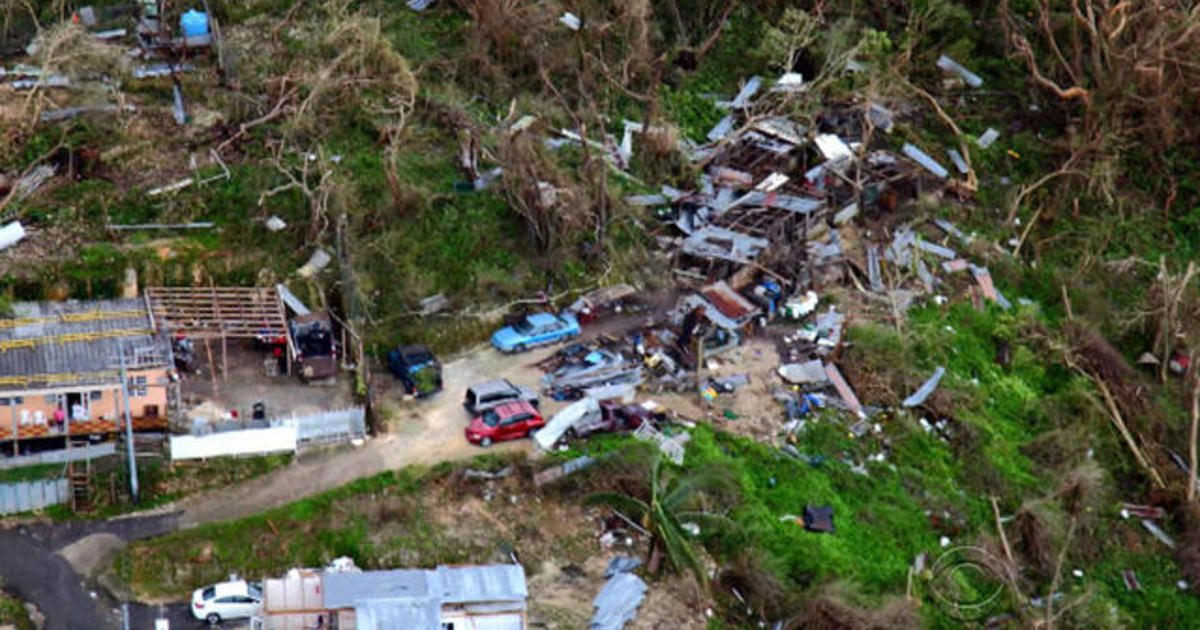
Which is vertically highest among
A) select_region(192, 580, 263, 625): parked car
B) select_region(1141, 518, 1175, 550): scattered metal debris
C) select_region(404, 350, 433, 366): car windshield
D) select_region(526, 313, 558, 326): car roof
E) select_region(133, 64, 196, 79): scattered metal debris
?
select_region(133, 64, 196, 79): scattered metal debris

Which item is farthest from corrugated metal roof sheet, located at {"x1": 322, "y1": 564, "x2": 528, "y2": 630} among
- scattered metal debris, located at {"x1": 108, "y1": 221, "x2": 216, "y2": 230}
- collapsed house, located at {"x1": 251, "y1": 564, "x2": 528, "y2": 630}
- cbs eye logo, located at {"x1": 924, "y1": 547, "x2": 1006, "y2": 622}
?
scattered metal debris, located at {"x1": 108, "y1": 221, "x2": 216, "y2": 230}

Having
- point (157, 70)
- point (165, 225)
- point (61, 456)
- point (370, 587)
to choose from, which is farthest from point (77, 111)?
point (370, 587)

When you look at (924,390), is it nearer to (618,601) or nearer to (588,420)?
(588,420)

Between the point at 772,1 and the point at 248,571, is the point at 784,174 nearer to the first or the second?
the point at 772,1

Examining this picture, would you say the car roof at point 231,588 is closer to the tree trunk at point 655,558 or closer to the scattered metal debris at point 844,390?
the tree trunk at point 655,558

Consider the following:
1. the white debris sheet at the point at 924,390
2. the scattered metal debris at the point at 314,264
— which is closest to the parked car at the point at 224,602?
the scattered metal debris at the point at 314,264

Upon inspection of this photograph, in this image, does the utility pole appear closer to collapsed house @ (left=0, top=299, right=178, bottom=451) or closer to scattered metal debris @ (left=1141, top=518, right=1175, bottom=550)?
collapsed house @ (left=0, top=299, right=178, bottom=451)

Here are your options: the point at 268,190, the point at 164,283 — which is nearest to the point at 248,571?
the point at 164,283

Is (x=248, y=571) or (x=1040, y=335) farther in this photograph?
(x=1040, y=335)
